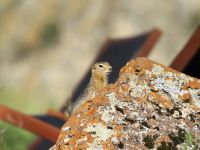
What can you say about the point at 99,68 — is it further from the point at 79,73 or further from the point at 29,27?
the point at 29,27

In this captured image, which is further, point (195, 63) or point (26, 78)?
point (26, 78)

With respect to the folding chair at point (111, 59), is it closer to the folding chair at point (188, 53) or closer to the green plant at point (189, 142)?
the folding chair at point (188, 53)

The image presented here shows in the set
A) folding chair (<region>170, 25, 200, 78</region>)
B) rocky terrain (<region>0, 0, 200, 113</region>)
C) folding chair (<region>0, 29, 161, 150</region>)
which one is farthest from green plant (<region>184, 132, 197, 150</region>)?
rocky terrain (<region>0, 0, 200, 113</region>)

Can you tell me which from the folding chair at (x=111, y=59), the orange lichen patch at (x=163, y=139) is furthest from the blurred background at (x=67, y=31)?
the orange lichen patch at (x=163, y=139)

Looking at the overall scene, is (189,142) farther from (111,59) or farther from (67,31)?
(67,31)

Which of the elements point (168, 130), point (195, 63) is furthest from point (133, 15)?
point (168, 130)

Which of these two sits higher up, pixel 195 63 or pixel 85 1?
pixel 195 63
